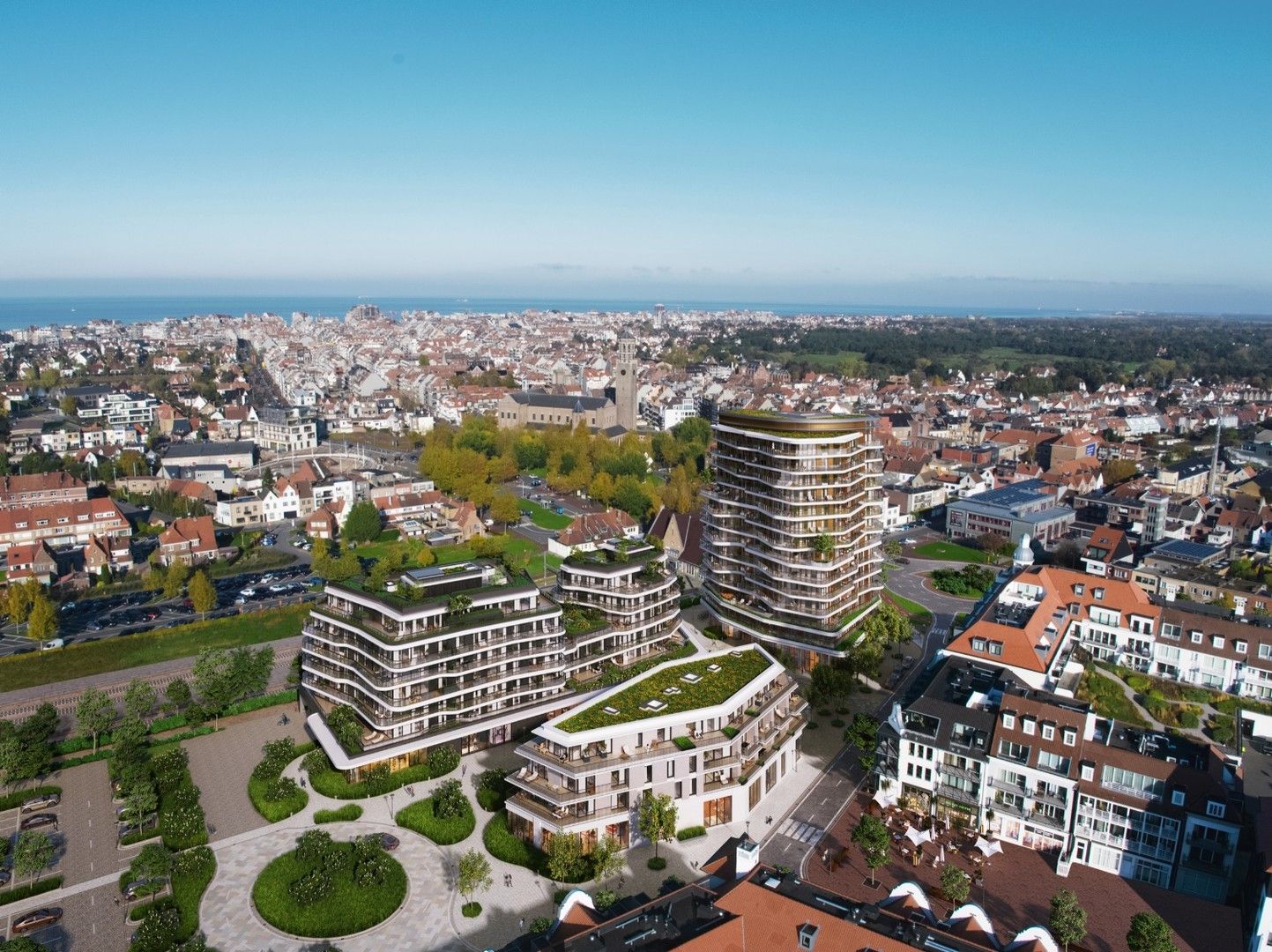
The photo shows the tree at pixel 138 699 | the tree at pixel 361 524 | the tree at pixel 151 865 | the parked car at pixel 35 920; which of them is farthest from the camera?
the tree at pixel 361 524

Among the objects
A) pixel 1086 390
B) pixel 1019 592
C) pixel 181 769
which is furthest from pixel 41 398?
pixel 1086 390

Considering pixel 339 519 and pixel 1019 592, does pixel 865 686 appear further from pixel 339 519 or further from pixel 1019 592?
pixel 339 519

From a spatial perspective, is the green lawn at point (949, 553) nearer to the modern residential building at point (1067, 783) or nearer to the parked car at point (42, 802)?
the modern residential building at point (1067, 783)

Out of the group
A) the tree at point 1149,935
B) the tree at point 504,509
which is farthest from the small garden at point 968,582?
the tree at point 1149,935

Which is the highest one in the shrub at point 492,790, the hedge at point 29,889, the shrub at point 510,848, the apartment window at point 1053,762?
the apartment window at point 1053,762

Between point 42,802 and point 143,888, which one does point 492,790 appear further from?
point 42,802

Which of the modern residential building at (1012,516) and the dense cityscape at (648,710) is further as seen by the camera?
the modern residential building at (1012,516)

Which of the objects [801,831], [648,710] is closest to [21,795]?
[648,710]

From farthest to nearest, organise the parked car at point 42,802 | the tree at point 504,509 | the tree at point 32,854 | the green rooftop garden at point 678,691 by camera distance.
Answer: the tree at point 504,509, the parked car at point 42,802, the green rooftop garden at point 678,691, the tree at point 32,854
